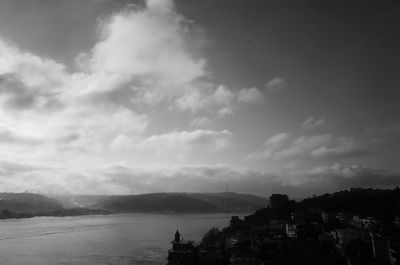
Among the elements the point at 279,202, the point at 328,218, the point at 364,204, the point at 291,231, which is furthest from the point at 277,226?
the point at 364,204

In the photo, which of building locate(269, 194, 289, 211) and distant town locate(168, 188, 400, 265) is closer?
distant town locate(168, 188, 400, 265)

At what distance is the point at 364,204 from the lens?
84.2 metres

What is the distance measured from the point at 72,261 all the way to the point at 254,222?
1583 inches

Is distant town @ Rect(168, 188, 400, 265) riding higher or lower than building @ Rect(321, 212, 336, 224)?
lower

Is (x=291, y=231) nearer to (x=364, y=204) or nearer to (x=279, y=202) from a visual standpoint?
(x=279, y=202)

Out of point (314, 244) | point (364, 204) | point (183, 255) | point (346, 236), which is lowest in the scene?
point (183, 255)

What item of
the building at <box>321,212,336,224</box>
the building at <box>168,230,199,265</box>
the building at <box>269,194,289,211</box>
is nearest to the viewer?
the building at <box>168,230,199,265</box>

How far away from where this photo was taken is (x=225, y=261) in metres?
47.9

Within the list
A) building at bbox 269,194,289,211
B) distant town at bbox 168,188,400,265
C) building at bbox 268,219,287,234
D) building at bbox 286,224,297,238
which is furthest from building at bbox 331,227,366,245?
building at bbox 269,194,289,211

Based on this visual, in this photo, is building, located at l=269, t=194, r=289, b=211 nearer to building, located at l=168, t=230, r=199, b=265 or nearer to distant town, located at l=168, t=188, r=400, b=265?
distant town, located at l=168, t=188, r=400, b=265

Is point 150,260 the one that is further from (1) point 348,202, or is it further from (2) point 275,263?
(1) point 348,202

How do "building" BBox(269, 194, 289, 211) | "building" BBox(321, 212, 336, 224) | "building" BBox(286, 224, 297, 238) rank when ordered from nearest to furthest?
"building" BBox(286, 224, 297, 238) → "building" BBox(321, 212, 336, 224) → "building" BBox(269, 194, 289, 211)

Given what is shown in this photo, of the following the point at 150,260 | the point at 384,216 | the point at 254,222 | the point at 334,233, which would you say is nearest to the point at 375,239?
the point at 334,233

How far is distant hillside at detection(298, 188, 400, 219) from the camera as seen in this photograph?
7503 cm
